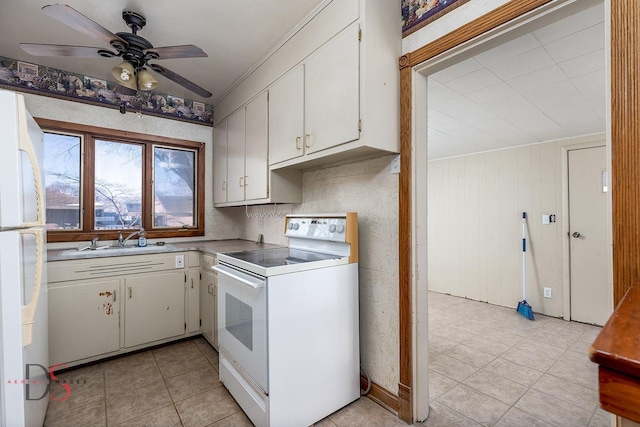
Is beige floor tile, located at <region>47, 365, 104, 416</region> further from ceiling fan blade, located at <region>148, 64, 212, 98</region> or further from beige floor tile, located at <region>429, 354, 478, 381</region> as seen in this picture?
beige floor tile, located at <region>429, 354, 478, 381</region>

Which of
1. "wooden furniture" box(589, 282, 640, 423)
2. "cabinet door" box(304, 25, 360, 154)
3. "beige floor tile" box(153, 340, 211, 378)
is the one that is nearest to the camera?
"wooden furniture" box(589, 282, 640, 423)

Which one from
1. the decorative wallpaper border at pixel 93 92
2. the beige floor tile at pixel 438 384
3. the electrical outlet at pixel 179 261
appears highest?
the decorative wallpaper border at pixel 93 92

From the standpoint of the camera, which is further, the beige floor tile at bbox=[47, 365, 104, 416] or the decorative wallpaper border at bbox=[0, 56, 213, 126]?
the decorative wallpaper border at bbox=[0, 56, 213, 126]

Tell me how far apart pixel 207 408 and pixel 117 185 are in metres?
2.39

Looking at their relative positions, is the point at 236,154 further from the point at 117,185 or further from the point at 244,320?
the point at 244,320

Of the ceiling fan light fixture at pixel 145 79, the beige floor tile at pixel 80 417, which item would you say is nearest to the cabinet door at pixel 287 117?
the ceiling fan light fixture at pixel 145 79

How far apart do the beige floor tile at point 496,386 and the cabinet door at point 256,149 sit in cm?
212

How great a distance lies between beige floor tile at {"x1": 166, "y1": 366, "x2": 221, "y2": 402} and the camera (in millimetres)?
2006

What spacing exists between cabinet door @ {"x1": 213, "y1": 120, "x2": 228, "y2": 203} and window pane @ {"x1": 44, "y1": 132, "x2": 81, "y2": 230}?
1274 millimetres

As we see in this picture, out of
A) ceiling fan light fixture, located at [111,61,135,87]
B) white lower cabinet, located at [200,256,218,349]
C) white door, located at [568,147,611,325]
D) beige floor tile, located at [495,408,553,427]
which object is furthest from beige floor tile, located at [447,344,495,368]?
ceiling fan light fixture, located at [111,61,135,87]

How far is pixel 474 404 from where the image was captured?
189 cm

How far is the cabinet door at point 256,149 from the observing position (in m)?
2.48

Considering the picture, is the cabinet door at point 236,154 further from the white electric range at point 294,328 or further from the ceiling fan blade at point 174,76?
the white electric range at point 294,328

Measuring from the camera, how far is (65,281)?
7.45 feet
